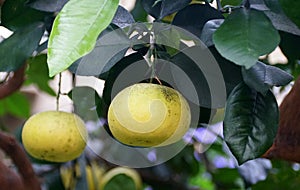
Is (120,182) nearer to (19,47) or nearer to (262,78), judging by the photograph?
(19,47)

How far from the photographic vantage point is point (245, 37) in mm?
582

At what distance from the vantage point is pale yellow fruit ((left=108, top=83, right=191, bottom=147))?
2.23 feet

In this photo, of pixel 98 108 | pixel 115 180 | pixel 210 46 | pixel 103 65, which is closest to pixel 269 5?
pixel 210 46

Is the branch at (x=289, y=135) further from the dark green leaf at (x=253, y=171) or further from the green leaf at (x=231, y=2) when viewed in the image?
the dark green leaf at (x=253, y=171)

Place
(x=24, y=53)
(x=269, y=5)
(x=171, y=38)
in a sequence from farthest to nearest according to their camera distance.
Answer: (x=24, y=53)
(x=171, y=38)
(x=269, y=5)

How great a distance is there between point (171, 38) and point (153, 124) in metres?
0.12

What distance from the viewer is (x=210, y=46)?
70cm

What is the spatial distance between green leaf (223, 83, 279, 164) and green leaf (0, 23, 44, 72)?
0.33 meters

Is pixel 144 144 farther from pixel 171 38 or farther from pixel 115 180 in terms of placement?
pixel 115 180

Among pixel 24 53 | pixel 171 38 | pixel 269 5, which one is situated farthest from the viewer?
pixel 24 53

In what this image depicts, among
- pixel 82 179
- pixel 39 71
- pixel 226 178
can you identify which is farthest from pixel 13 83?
pixel 226 178

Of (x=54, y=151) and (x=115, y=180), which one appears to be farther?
(x=115, y=180)

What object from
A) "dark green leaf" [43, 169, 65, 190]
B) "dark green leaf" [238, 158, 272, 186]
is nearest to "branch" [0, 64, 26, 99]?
"dark green leaf" [43, 169, 65, 190]

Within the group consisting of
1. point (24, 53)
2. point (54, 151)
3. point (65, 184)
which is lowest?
point (65, 184)
